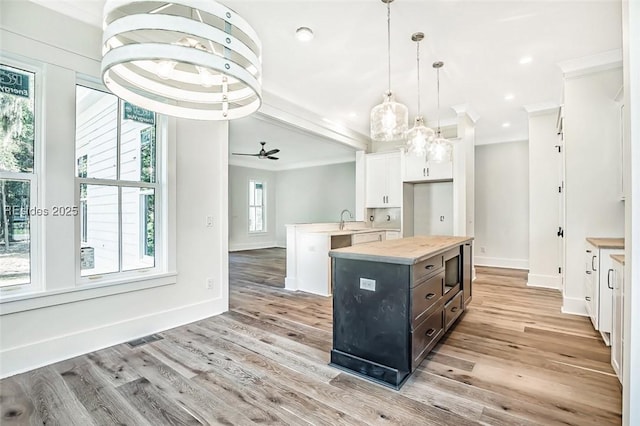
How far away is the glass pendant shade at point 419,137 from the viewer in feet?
11.8

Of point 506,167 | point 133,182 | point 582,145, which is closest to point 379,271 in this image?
point 133,182

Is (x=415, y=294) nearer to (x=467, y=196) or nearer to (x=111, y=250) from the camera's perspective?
(x=111, y=250)

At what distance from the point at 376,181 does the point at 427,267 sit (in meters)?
4.14

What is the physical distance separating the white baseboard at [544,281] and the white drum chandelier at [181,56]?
5137 mm

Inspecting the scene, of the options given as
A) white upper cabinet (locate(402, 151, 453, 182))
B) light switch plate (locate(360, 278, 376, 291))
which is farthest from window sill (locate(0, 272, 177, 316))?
white upper cabinet (locate(402, 151, 453, 182))

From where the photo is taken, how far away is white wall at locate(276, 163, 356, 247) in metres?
9.31

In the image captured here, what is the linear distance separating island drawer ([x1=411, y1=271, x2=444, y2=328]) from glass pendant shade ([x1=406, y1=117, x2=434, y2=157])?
166 centimetres

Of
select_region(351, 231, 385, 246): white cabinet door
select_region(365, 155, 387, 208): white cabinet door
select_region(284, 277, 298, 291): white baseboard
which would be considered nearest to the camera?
select_region(284, 277, 298, 291): white baseboard

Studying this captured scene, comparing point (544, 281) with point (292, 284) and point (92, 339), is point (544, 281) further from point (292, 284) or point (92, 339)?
point (92, 339)

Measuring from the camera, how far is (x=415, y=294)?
6.78 feet

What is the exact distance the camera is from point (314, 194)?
9953 mm

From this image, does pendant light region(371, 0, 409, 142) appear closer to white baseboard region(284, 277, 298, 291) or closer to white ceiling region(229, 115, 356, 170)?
white ceiling region(229, 115, 356, 170)

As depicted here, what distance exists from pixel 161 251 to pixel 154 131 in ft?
3.95

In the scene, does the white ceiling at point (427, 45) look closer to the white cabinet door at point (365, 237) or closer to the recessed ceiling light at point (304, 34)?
the recessed ceiling light at point (304, 34)
